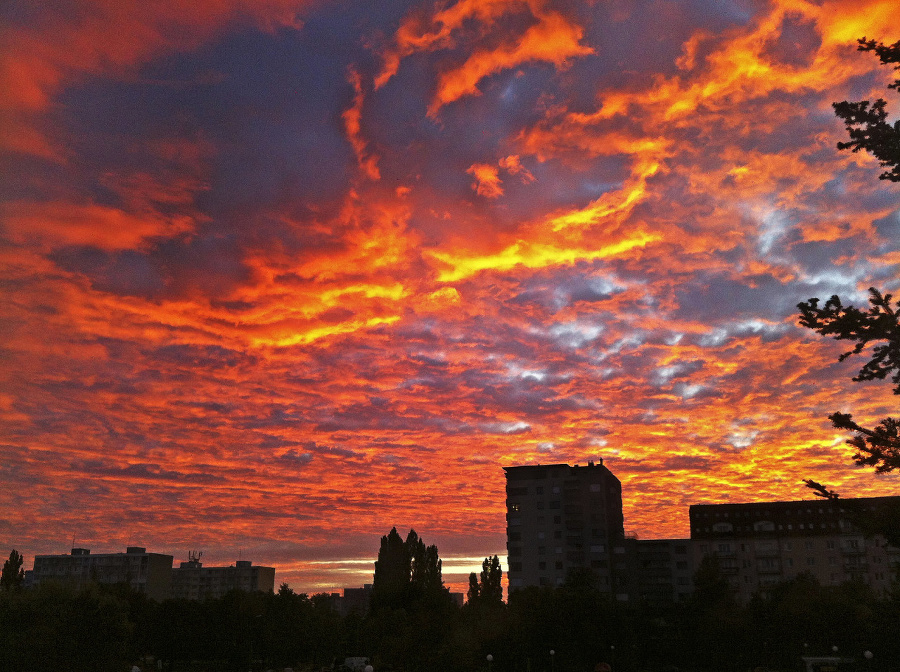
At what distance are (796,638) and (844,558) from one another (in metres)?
44.0

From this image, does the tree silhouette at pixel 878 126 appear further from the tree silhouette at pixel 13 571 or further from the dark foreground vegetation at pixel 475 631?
the tree silhouette at pixel 13 571

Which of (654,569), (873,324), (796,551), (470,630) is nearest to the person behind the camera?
(873,324)

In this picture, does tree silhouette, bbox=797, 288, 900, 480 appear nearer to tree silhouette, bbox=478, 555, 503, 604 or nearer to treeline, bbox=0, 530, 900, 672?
treeline, bbox=0, 530, 900, 672

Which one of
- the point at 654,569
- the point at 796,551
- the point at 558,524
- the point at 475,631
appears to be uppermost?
the point at 558,524

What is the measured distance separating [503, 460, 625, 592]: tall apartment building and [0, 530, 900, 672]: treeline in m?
26.2

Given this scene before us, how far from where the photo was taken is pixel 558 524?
125625 millimetres

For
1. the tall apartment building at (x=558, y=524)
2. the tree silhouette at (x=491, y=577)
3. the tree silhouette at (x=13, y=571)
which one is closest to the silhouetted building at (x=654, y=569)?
the tall apartment building at (x=558, y=524)

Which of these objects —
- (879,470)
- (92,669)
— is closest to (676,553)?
(92,669)

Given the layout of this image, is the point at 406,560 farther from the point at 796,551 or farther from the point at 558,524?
the point at 796,551

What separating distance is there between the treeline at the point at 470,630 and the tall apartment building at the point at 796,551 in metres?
29.4

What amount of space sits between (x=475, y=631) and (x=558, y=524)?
56.2 metres

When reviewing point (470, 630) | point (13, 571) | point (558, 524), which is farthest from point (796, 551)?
point (13, 571)

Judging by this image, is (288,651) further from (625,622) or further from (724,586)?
(724,586)

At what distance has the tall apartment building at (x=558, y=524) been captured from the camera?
403 feet
